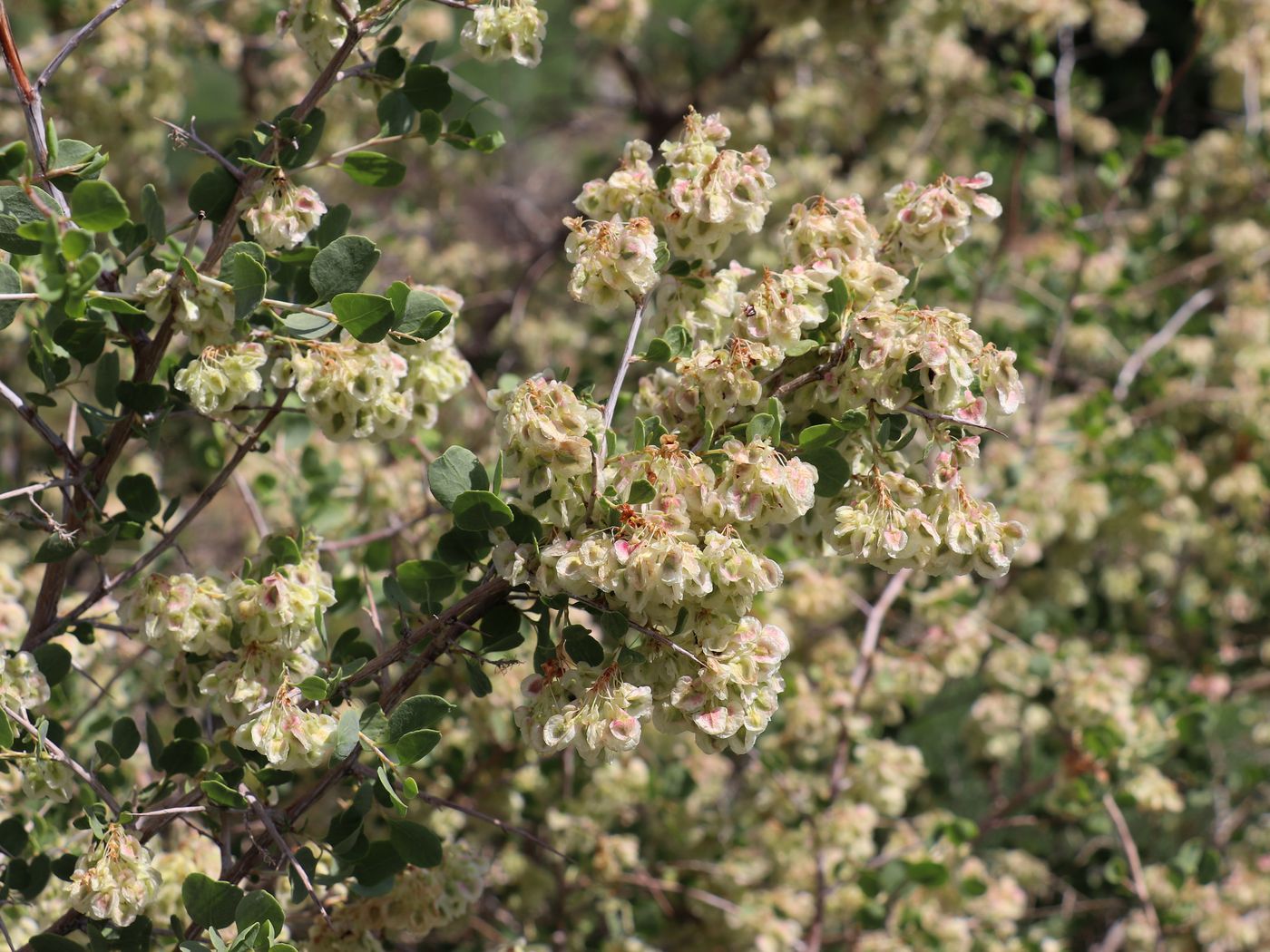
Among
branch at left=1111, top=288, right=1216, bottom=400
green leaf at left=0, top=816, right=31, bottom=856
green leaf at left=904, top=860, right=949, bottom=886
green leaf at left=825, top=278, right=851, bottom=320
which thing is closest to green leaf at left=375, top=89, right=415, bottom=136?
green leaf at left=825, top=278, right=851, bottom=320

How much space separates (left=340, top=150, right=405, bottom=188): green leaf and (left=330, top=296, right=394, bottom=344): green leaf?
0.78ft

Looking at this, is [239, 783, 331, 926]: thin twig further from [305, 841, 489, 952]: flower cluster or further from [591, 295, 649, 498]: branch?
[591, 295, 649, 498]: branch

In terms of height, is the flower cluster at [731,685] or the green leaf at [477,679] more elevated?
the flower cluster at [731,685]

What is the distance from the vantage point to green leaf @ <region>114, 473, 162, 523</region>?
148cm

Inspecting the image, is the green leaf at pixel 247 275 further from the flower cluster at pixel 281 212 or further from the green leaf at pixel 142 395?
the green leaf at pixel 142 395

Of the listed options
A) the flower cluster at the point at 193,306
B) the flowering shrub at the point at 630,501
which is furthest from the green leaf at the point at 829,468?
the flower cluster at the point at 193,306

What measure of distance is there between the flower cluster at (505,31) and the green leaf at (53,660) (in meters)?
0.85

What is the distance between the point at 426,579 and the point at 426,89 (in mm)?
593

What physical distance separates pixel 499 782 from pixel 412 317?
1.23 m

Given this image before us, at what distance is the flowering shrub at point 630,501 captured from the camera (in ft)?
3.92

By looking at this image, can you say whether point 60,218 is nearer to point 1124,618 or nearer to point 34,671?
point 34,671

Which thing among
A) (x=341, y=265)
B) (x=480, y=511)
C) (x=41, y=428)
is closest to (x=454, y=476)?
(x=480, y=511)

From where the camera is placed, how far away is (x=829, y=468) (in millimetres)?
1220

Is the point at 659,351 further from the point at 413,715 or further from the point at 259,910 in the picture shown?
the point at 259,910
